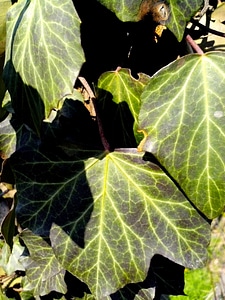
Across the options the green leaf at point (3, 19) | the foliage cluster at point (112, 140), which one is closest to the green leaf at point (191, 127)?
the foliage cluster at point (112, 140)

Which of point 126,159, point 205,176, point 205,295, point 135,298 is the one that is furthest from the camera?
point 205,295

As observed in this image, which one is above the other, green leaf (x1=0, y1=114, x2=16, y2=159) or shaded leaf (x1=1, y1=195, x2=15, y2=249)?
green leaf (x1=0, y1=114, x2=16, y2=159)

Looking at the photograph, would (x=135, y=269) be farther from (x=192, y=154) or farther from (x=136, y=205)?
(x=192, y=154)

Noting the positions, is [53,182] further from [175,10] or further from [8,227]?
[175,10]

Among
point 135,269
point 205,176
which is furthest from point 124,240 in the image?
point 205,176

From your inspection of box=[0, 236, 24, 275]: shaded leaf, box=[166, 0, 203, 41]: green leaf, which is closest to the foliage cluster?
box=[166, 0, 203, 41]: green leaf

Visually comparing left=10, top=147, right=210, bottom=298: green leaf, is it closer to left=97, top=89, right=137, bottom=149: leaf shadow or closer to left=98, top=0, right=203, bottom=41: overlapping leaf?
left=97, top=89, right=137, bottom=149: leaf shadow

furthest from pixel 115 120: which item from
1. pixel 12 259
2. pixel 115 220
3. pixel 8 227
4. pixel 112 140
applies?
pixel 12 259
